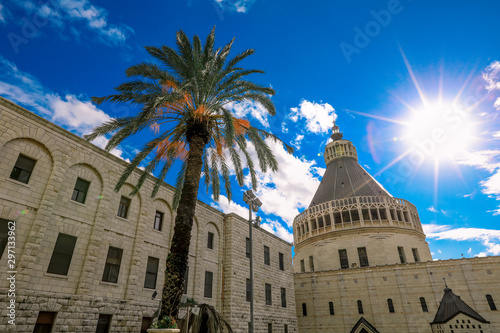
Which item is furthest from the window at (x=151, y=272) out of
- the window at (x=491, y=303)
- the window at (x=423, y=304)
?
the window at (x=491, y=303)

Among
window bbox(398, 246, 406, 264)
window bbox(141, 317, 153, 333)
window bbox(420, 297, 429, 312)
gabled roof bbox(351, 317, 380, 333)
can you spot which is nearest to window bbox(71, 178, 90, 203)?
window bbox(141, 317, 153, 333)

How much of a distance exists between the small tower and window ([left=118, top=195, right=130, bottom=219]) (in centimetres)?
3133

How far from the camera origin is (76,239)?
14.4 meters

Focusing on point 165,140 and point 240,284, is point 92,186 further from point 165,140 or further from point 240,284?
point 240,284

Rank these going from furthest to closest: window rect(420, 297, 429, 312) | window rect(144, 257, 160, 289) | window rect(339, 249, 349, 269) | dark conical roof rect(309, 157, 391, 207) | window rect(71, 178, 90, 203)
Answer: dark conical roof rect(309, 157, 391, 207)
window rect(339, 249, 349, 269)
window rect(420, 297, 429, 312)
window rect(144, 257, 160, 289)
window rect(71, 178, 90, 203)

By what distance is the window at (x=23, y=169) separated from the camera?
13.1 meters

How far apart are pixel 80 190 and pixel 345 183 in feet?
139

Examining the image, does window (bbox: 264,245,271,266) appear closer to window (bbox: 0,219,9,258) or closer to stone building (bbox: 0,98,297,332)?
stone building (bbox: 0,98,297,332)

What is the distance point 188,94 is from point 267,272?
18592 mm

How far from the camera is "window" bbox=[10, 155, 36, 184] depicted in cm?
1307

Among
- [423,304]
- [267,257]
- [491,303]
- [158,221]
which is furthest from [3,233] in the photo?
[491,303]

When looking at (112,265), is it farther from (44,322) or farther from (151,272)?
(44,322)

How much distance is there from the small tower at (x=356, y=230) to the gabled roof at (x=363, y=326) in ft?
29.7

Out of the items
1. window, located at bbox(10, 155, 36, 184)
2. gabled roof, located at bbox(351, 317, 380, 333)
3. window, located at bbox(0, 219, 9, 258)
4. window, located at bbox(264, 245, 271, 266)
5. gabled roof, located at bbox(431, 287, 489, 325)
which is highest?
window, located at bbox(10, 155, 36, 184)
